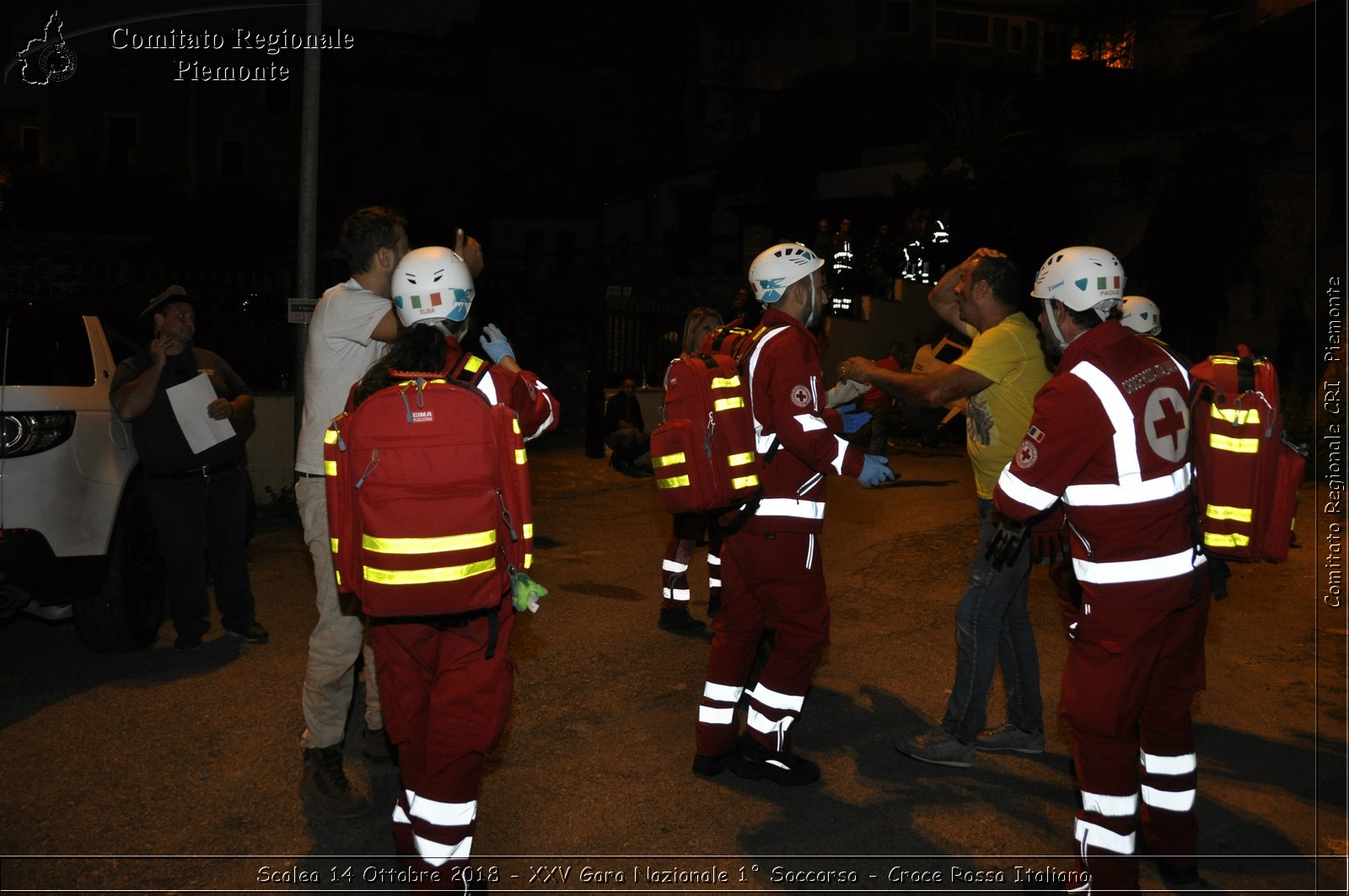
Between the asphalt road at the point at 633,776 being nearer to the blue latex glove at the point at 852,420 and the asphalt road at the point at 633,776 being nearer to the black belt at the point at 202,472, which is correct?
the black belt at the point at 202,472

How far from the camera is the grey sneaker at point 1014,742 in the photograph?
5.15 meters

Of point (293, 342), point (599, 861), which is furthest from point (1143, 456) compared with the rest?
point (293, 342)

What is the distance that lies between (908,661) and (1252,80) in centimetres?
2761

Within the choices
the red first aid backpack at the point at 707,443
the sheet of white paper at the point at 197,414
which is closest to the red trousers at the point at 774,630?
the red first aid backpack at the point at 707,443

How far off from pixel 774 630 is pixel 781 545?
1.23 feet

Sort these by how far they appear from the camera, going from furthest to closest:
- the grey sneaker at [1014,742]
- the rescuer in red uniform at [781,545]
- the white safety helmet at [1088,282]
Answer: the grey sneaker at [1014,742], the rescuer in red uniform at [781,545], the white safety helmet at [1088,282]

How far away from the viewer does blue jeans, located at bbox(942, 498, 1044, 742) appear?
A: 493 centimetres

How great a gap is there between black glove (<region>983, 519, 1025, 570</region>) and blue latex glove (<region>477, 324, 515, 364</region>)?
1.84m

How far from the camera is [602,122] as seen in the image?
43.1 m

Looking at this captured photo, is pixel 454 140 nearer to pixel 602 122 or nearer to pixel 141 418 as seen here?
pixel 602 122

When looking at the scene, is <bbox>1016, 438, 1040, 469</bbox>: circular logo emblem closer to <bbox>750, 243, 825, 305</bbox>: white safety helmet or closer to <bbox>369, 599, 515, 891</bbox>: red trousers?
<bbox>750, 243, 825, 305</bbox>: white safety helmet

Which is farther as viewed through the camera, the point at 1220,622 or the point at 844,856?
the point at 1220,622

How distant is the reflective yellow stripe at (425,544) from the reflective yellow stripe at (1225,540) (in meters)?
2.40

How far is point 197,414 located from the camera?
660 cm
